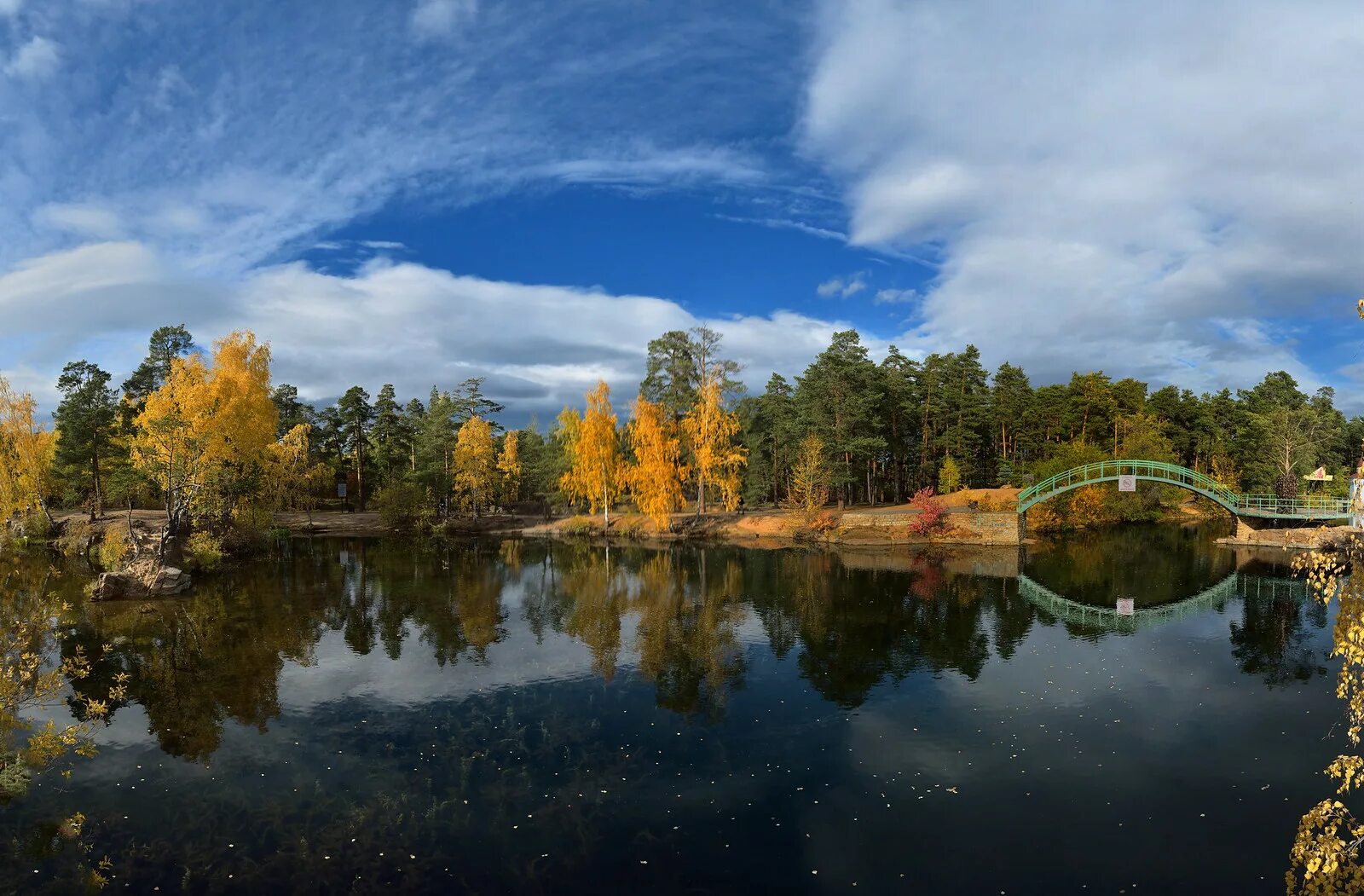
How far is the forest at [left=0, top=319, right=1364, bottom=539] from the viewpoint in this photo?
1976 inches

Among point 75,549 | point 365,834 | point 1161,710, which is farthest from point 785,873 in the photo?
point 75,549

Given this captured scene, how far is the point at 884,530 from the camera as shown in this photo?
2362 inches

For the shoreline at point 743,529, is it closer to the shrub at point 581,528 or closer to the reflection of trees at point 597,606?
the shrub at point 581,528

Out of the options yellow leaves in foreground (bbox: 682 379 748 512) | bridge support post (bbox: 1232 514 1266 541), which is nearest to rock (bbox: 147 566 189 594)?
yellow leaves in foreground (bbox: 682 379 748 512)

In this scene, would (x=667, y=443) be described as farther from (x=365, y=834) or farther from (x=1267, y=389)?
(x=1267, y=389)

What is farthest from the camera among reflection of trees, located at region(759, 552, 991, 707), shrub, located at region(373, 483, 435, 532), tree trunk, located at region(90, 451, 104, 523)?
shrub, located at region(373, 483, 435, 532)

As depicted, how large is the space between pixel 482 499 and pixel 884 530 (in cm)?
4216

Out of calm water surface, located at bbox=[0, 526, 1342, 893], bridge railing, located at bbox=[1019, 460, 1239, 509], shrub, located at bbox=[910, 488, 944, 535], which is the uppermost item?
bridge railing, located at bbox=[1019, 460, 1239, 509]

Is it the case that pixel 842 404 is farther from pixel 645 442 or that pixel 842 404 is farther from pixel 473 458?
pixel 473 458

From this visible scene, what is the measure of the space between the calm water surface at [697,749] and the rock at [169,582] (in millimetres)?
2458

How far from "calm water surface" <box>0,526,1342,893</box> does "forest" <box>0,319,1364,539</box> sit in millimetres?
19328

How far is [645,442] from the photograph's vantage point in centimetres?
6250

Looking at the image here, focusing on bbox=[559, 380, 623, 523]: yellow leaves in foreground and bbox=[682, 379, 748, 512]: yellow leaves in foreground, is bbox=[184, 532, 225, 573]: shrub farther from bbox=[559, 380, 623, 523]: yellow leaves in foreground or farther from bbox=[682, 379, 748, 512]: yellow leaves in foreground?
bbox=[682, 379, 748, 512]: yellow leaves in foreground

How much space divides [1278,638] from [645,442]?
143 feet
